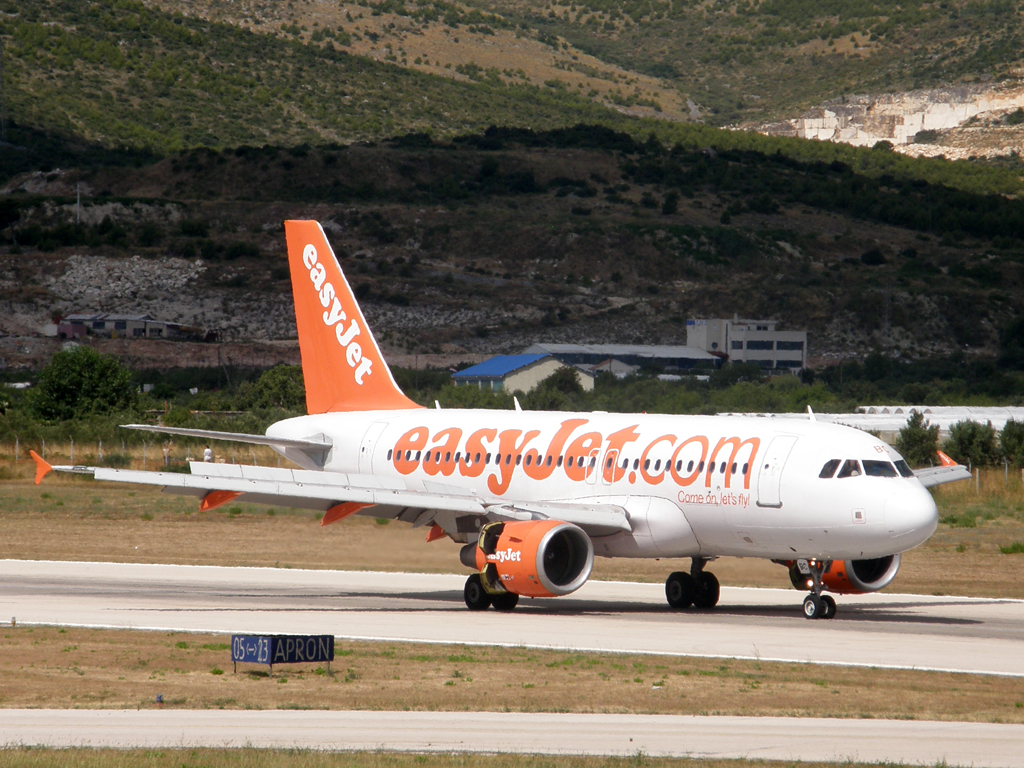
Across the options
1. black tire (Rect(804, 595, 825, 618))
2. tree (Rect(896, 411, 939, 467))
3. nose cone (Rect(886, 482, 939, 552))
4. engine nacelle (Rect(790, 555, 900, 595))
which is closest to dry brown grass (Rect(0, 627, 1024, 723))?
nose cone (Rect(886, 482, 939, 552))

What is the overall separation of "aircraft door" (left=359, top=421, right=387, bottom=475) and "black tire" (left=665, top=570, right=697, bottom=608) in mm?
8783

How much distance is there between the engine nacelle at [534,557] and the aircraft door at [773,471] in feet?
12.3

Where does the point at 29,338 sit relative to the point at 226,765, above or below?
above

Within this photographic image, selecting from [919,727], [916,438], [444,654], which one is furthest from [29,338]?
[919,727]

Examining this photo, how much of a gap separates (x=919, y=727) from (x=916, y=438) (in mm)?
54495

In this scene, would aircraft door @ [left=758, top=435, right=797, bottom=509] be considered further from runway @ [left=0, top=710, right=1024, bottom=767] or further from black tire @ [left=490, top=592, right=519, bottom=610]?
runway @ [left=0, top=710, right=1024, bottom=767]

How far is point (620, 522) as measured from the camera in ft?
102

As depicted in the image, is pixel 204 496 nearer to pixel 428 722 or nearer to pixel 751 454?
pixel 751 454

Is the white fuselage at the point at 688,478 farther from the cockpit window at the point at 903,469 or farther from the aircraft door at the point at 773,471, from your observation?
the cockpit window at the point at 903,469

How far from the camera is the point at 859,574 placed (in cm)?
3158

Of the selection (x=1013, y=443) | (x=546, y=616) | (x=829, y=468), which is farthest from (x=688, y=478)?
Result: (x=1013, y=443)

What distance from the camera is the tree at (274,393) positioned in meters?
97.4

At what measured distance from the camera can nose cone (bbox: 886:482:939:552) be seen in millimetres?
28062

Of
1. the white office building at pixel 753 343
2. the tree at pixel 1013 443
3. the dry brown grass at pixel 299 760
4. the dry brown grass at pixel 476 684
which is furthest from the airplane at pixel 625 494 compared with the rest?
the white office building at pixel 753 343
